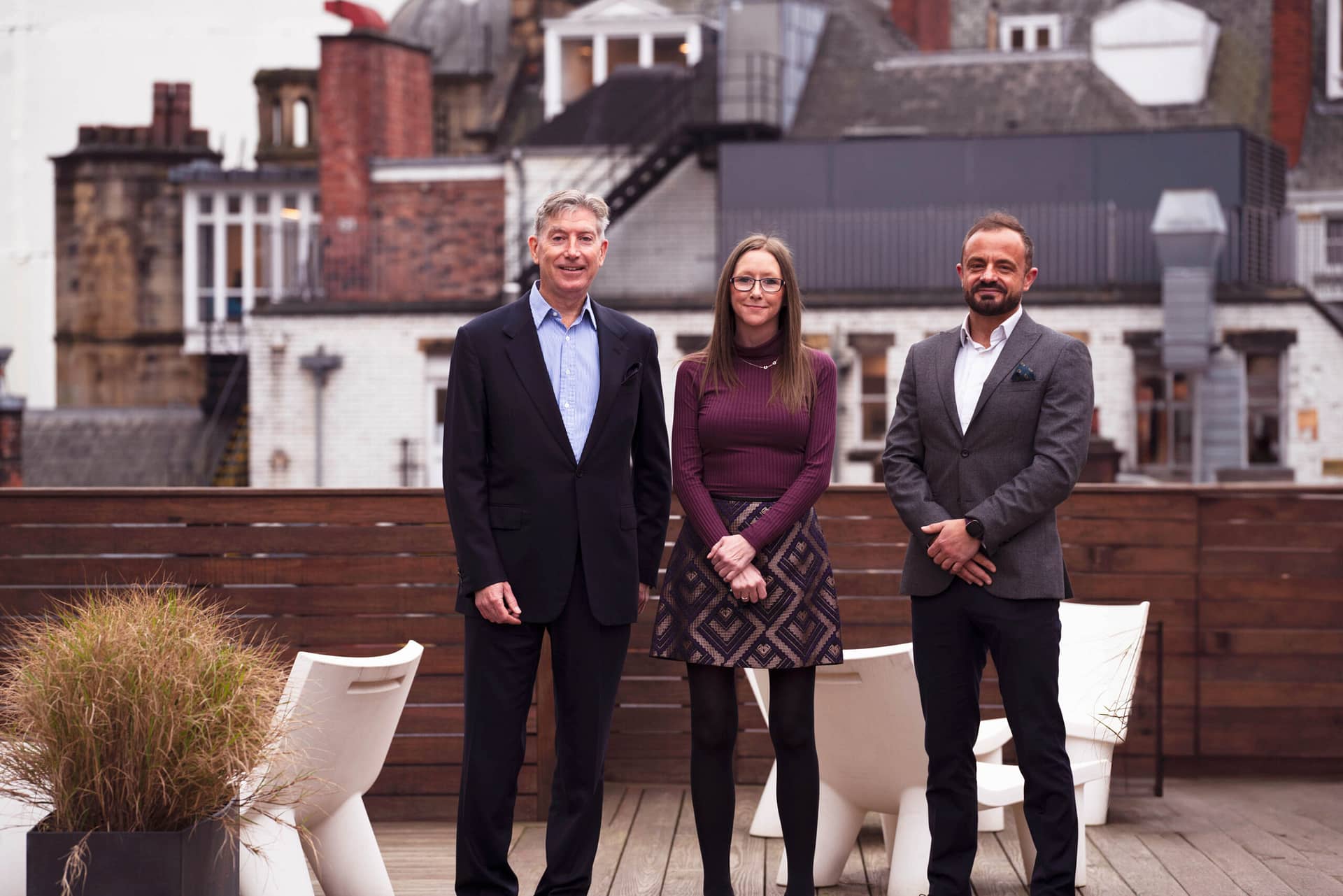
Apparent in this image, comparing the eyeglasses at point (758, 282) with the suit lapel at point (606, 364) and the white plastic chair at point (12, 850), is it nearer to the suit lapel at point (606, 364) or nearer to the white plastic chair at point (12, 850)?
the suit lapel at point (606, 364)

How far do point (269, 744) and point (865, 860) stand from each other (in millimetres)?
2091

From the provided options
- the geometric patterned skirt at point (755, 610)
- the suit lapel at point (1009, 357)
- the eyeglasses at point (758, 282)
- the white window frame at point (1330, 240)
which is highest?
the white window frame at point (1330, 240)

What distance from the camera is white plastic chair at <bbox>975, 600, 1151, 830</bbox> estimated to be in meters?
4.60

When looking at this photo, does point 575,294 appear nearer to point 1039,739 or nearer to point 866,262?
point 1039,739

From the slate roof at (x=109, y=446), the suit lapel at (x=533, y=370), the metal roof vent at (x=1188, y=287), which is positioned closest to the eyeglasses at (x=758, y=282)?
the suit lapel at (x=533, y=370)

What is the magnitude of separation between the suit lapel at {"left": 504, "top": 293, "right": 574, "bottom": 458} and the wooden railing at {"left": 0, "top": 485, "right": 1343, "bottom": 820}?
1792 mm

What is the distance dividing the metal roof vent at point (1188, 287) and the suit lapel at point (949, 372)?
15504 mm

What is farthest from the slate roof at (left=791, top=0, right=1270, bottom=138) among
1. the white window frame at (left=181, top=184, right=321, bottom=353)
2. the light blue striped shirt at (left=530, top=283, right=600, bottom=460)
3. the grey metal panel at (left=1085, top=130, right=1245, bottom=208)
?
the light blue striped shirt at (left=530, top=283, right=600, bottom=460)

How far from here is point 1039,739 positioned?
3652mm

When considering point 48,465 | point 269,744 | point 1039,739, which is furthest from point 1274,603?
point 48,465

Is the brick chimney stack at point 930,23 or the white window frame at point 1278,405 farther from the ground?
the brick chimney stack at point 930,23

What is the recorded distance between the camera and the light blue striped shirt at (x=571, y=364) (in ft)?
12.0

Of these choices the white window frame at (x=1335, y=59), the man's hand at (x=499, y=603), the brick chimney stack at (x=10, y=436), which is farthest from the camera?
the white window frame at (x=1335, y=59)

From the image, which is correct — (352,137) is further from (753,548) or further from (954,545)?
(954,545)
